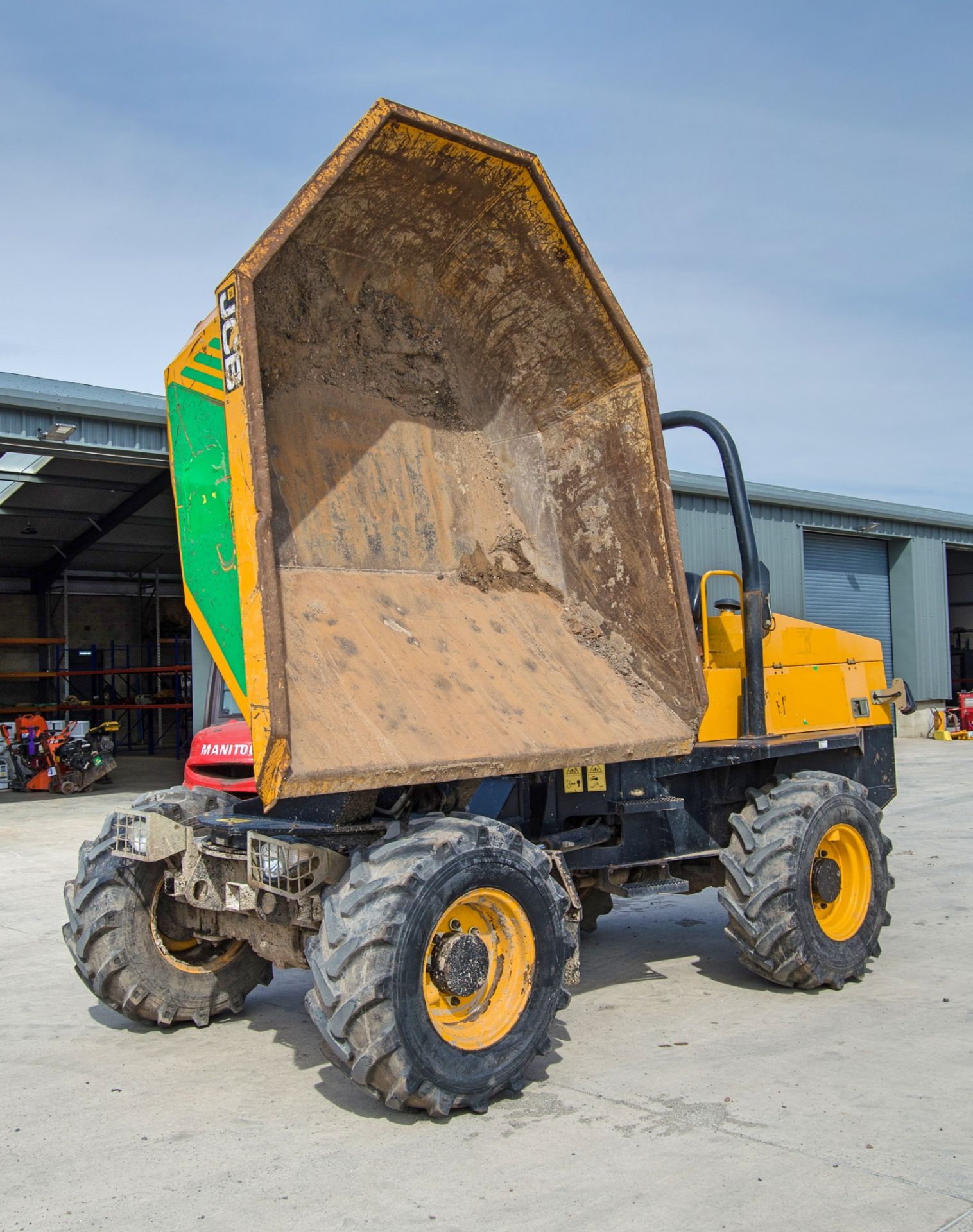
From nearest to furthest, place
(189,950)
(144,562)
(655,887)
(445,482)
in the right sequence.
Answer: (189,950) → (445,482) → (655,887) → (144,562)

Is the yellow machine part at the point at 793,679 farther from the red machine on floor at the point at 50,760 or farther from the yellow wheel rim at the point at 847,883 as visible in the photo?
the red machine on floor at the point at 50,760

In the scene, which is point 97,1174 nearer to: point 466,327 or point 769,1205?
point 769,1205

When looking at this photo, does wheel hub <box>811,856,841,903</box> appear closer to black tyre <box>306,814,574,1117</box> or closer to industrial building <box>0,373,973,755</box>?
black tyre <box>306,814,574,1117</box>

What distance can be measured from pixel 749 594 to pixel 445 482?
Answer: 1.80 meters

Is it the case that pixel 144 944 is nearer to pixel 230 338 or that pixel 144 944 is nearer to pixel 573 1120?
pixel 573 1120

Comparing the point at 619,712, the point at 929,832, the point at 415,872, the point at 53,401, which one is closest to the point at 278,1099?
the point at 415,872

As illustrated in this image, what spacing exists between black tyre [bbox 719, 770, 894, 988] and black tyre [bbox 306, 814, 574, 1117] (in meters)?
1.55

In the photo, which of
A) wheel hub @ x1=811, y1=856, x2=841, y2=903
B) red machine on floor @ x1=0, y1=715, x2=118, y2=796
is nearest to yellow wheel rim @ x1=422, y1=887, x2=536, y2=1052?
wheel hub @ x1=811, y1=856, x2=841, y2=903

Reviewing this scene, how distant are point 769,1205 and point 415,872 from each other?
5.17 feet

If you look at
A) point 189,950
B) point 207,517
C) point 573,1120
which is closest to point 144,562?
point 189,950

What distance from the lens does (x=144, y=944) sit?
5465 mm

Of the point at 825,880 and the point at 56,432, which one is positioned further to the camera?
the point at 56,432

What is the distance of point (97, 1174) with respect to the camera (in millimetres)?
4023

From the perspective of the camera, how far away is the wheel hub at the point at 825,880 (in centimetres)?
614
